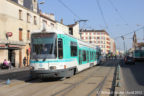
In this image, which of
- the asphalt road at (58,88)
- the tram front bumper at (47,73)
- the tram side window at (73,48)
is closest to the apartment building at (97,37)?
the tram side window at (73,48)

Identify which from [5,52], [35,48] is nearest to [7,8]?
[5,52]

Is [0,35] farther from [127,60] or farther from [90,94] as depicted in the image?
[127,60]

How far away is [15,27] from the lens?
29.1m

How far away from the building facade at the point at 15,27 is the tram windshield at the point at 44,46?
14.1 m

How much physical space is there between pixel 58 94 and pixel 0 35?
19010 mm

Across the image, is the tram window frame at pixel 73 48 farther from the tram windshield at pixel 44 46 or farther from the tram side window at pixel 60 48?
the tram windshield at pixel 44 46

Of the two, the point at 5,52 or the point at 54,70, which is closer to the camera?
the point at 54,70

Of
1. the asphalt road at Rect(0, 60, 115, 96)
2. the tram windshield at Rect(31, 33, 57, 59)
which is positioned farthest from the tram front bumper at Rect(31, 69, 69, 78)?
the tram windshield at Rect(31, 33, 57, 59)

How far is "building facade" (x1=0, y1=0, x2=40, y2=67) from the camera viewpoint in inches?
1040

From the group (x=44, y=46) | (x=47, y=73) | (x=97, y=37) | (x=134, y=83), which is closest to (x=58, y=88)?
(x=47, y=73)

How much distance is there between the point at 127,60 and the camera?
36.6 m

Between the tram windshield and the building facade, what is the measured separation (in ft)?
46.2

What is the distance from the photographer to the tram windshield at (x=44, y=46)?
Result: 12.4 m

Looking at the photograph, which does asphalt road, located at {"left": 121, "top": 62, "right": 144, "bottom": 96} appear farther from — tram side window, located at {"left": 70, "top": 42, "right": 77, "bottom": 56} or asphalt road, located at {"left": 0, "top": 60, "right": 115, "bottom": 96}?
tram side window, located at {"left": 70, "top": 42, "right": 77, "bottom": 56}
